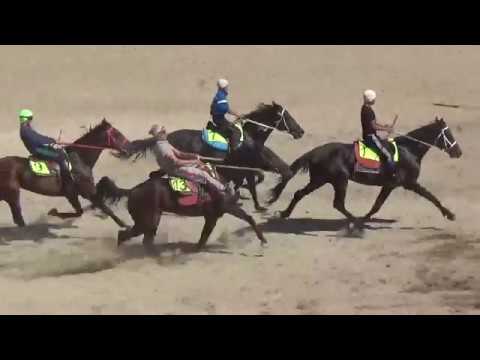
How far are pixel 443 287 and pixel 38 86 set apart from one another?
1473 centimetres

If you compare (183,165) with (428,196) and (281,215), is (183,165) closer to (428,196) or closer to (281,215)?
(281,215)

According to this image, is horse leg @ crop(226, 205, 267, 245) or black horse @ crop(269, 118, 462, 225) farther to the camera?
black horse @ crop(269, 118, 462, 225)

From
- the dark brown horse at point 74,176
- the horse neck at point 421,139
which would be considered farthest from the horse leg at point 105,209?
the horse neck at point 421,139

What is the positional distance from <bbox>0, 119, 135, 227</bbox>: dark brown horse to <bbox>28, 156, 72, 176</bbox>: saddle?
7 centimetres

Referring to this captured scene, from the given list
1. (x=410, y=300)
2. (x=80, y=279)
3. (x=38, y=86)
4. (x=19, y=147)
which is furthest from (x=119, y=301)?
(x=38, y=86)

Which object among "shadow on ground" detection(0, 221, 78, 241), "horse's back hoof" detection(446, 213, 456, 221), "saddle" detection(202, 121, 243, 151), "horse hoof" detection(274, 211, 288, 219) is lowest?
"shadow on ground" detection(0, 221, 78, 241)

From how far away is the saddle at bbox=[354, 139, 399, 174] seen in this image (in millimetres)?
19172

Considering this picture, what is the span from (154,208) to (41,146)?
251 centimetres

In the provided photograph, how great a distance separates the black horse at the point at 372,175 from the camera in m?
19.3

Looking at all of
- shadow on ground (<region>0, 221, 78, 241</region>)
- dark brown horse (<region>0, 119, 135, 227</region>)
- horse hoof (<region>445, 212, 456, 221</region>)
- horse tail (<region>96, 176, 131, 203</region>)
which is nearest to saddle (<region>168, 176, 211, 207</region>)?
horse tail (<region>96, 176, 131, 203</region>)

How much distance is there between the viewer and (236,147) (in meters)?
20.1

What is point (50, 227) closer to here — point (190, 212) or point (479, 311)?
point (190, 212)

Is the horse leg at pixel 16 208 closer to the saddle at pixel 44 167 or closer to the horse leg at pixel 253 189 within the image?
the saddle at pixel 44 167

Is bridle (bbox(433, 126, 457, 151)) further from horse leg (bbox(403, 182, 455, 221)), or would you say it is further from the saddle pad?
the saddle pad
